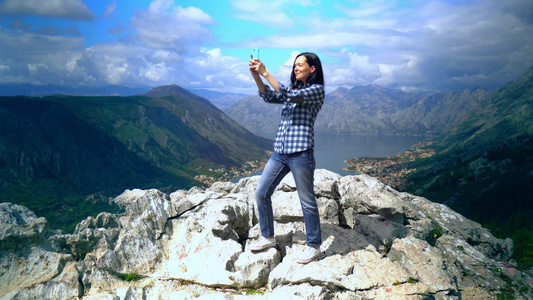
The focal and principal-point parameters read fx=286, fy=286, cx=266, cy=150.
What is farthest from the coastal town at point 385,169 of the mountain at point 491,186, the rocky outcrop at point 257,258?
the rocky outcrop at point 257,258

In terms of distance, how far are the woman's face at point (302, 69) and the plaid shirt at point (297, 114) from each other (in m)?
0.23

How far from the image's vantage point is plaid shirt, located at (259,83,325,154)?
5.70m

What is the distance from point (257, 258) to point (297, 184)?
2.11 metres

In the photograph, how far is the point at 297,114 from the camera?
5.98 metres

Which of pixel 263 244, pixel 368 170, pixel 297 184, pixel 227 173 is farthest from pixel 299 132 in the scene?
pixel 227 173

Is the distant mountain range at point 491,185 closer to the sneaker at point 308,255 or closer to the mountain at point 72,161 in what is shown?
the sneaker at point 308,255

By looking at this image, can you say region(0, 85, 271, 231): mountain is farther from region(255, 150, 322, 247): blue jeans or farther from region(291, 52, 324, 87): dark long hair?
region(291, 52, 324, 87): dark long hair

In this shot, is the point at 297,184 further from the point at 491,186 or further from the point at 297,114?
the point at 491,186

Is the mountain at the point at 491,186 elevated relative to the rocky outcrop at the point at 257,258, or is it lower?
lower

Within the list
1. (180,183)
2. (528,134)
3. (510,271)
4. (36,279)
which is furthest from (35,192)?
(528,134)

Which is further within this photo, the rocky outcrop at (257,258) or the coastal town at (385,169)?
the coastal town at (385,169)

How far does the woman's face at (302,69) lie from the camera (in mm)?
6043

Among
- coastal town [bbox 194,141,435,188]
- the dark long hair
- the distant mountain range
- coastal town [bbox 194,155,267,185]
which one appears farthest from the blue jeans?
coastal town [bbox 194,155,267,185]

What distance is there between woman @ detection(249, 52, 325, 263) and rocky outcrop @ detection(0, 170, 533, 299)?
0.92m
